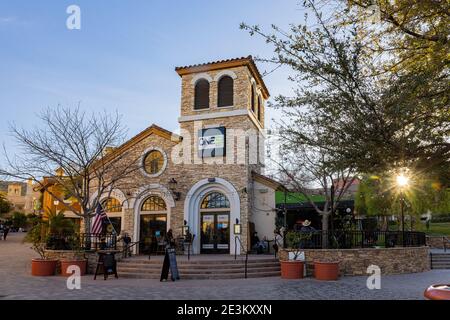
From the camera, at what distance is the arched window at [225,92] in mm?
21094

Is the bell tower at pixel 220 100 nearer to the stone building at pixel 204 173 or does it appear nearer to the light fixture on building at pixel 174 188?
the stone building at pixel 204 173

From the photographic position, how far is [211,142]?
68.1 feet

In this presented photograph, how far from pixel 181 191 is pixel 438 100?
15.5m

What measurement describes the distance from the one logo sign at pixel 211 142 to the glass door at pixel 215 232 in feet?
10.1

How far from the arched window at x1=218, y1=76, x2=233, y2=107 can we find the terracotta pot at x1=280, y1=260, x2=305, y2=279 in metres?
9.74

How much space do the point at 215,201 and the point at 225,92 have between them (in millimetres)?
5712

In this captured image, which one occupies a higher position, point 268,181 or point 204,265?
point 268,181

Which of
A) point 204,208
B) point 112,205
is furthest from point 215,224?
point 112,205

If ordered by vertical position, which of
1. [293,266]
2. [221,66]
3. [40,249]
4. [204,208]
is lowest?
[293,266]

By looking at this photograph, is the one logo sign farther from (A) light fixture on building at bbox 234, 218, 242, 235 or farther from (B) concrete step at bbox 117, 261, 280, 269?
(B) concrete step at bbox 117, 261, 280, 269

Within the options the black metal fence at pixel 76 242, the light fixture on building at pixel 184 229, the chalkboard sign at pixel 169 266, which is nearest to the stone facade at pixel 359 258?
the chalkboard sign at pixel 169 266

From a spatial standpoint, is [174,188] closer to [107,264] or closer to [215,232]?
[215,232]

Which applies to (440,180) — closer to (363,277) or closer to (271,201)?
(363,277)
